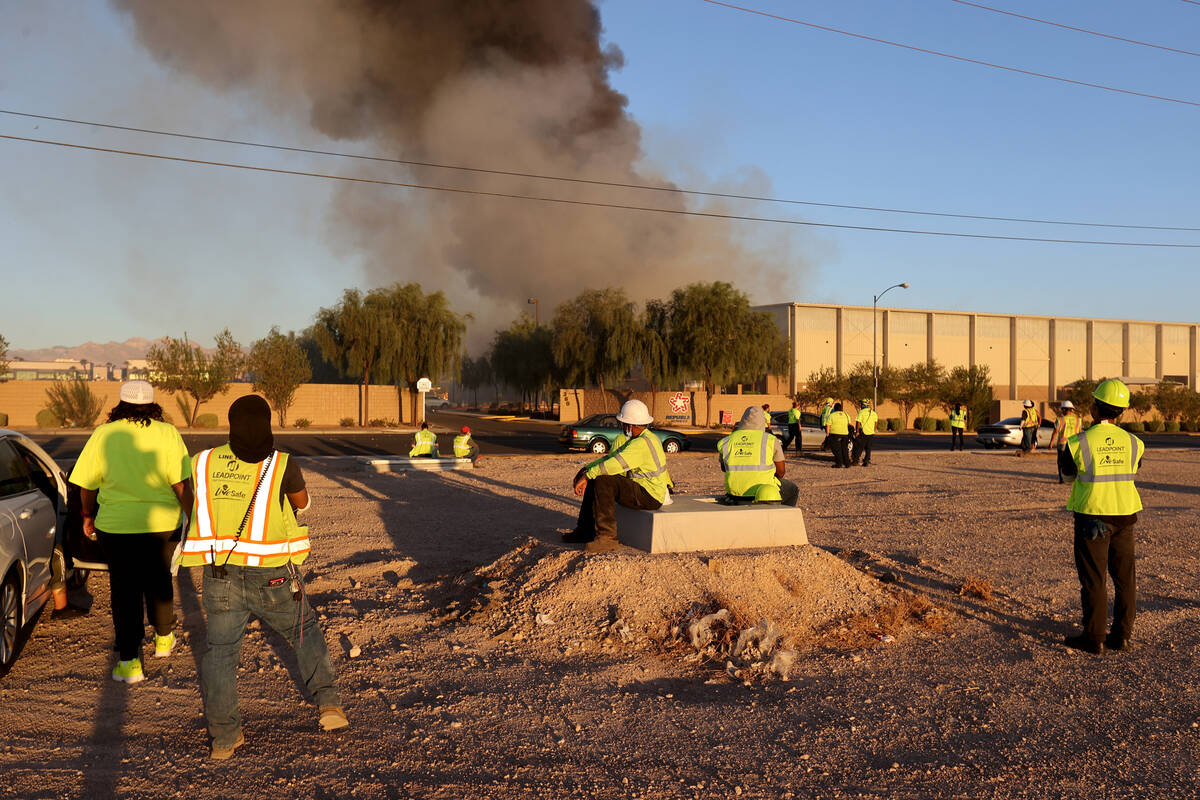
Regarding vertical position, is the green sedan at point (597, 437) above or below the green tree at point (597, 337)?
below

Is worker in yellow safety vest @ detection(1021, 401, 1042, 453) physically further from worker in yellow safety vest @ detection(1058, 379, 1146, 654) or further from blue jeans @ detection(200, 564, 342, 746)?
blue jeans @ detection(200, 564, 342, 746)

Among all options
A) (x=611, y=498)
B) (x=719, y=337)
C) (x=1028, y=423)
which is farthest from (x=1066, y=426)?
(x=719, y=337)

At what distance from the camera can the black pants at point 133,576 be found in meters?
5.31

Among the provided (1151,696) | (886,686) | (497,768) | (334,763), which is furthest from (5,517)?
(1151,696)

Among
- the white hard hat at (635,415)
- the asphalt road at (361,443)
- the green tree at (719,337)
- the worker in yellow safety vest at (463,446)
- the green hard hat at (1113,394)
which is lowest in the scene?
the asphalt road at (361,443)

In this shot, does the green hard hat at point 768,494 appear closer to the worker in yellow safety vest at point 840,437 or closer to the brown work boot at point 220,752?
the brown work boot at point 220,752

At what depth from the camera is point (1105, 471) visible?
6.17 meters

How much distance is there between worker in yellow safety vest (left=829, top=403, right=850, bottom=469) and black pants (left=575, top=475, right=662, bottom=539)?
47.5 feet

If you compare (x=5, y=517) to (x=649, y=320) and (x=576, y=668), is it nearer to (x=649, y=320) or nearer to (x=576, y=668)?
(x=576, y=668)

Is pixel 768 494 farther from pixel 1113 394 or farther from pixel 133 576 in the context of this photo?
pixel 133 576

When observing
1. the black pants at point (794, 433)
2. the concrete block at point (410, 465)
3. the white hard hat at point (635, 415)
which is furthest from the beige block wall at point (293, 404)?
Answer: the white hard hat at point (635, 415)

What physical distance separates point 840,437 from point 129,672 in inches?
727

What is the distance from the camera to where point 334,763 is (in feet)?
13.8

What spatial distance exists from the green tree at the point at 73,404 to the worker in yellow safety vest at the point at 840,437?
33948mm
